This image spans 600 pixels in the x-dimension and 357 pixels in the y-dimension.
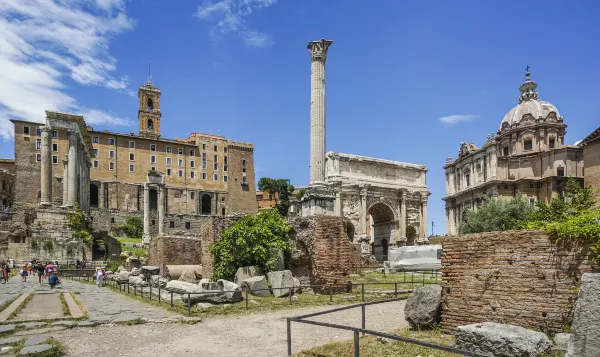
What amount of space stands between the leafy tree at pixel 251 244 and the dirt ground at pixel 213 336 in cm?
452

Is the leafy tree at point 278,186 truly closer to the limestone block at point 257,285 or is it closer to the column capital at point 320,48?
the column capital at point 320,48

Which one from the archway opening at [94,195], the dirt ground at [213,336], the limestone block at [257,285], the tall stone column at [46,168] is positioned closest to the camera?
the dirt ground at [213,336]

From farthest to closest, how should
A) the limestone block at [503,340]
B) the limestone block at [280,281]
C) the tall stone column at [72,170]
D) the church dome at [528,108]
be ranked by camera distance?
the church dome at [528,108], the tall stone column at [72,170], the limestone block at [280,281], the limestone block at [503,340]

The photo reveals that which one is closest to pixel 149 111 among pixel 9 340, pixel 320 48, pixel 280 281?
pixel 320 48

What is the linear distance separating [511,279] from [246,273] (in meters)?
9.25

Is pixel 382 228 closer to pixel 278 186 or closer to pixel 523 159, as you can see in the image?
pixel 523 159

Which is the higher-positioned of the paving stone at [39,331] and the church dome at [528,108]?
the church dome at [528,108]

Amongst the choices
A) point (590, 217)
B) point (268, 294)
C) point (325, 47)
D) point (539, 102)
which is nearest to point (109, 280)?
point (268, 294)

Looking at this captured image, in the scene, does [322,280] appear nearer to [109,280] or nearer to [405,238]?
[109,280]

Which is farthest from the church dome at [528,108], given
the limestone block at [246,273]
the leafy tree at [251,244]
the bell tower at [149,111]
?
the bell tower at [149,111]

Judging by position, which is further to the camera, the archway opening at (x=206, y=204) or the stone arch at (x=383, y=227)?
the archway opening at (x=206, y=204)

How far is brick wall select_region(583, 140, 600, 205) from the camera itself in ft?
117

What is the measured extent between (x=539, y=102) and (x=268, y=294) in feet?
150

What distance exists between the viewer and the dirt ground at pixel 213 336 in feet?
22.7
